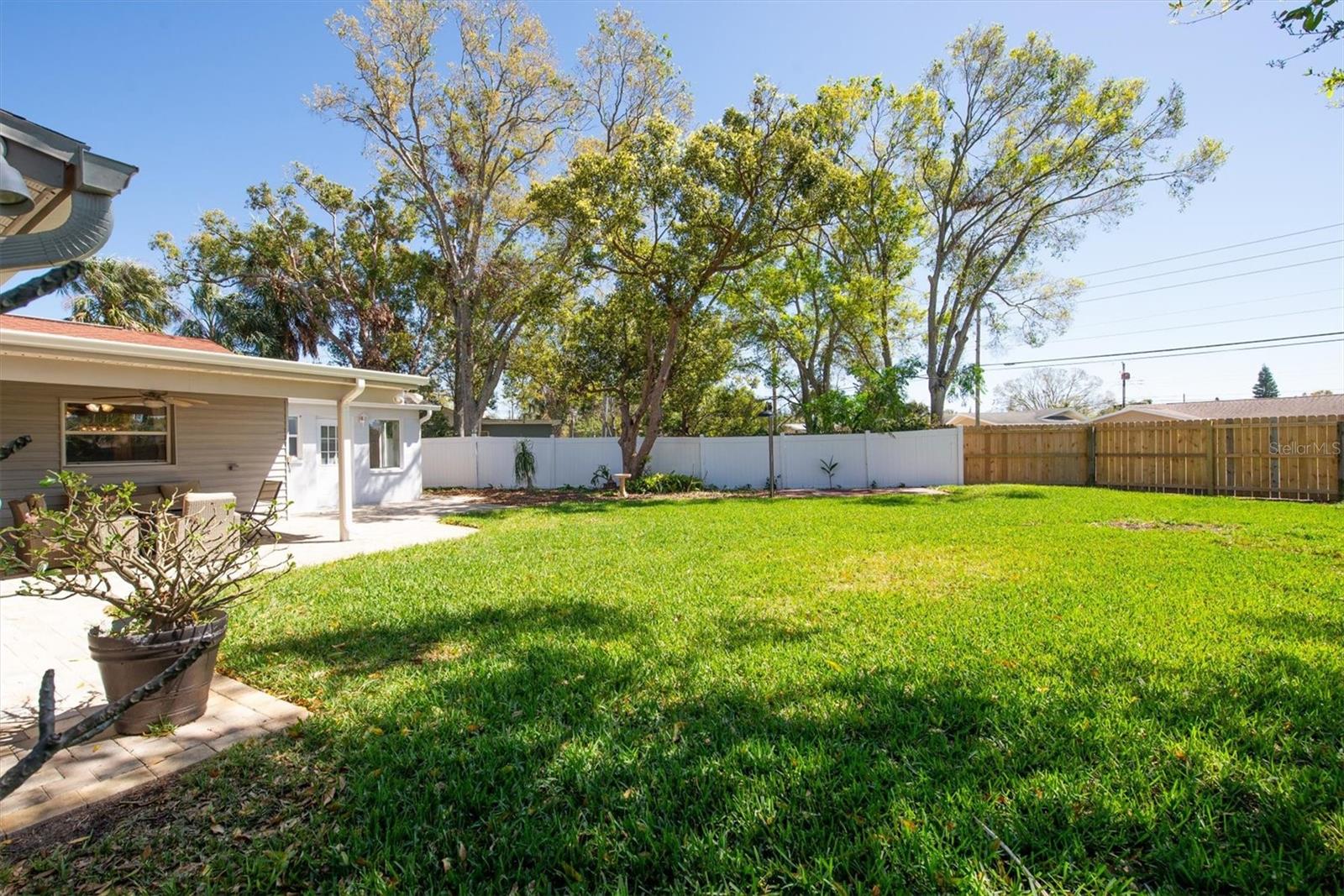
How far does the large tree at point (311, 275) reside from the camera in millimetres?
20156

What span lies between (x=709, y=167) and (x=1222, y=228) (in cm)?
1878

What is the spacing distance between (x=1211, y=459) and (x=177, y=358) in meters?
17.4

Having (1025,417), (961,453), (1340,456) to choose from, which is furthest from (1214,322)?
(961,453)

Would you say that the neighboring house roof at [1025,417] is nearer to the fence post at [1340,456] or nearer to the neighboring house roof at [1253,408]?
the neighboring house roof at [1253,408]

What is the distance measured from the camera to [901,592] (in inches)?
207

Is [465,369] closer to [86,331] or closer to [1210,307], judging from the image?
[86,331]

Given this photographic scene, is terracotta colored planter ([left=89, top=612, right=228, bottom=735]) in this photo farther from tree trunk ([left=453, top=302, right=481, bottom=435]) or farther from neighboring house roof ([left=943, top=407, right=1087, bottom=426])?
neighboring house roof ([left=943, top=407, right=1087, bottom=426])

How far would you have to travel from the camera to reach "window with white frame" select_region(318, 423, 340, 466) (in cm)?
1305

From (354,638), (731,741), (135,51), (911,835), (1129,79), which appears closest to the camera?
(911,835)

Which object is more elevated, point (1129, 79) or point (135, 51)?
point (1129, 79)

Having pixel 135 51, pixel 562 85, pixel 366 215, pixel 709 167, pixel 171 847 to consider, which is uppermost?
pixel 562 85

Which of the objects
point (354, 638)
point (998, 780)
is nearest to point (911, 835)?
point (998, 780)

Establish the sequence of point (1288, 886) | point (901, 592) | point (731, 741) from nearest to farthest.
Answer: point (1288, 886), point (731, 741), point (901, 592)

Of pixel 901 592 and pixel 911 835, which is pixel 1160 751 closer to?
pixel 911 835
